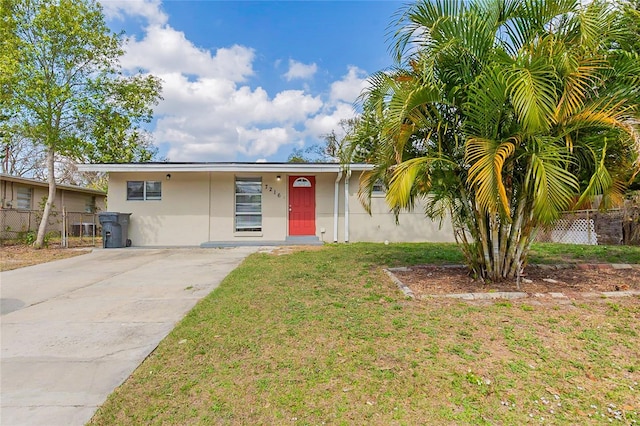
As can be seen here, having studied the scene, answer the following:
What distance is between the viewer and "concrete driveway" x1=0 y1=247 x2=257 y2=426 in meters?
2.39

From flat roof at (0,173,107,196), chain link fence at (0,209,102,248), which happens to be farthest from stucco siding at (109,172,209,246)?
flat roof at (0,173,107,196)

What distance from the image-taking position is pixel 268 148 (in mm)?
23531

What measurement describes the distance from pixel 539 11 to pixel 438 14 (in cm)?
121

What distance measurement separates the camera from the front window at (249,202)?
1154cm

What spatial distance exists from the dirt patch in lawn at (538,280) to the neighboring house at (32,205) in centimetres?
1198

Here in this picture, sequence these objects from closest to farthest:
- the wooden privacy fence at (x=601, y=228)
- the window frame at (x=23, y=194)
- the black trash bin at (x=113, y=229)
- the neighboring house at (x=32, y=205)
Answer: the wooden privacy fence at (x=601, y=228) < the black trash bin at (x=113, y=229) < the neighboring house at (x=32, y=205) < the window frame at (x=23, y=194)

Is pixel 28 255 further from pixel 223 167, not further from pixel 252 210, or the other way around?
pixel 252 210

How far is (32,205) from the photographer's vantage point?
15.6 meters

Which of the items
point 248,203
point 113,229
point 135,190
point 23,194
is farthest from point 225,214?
point 23,194

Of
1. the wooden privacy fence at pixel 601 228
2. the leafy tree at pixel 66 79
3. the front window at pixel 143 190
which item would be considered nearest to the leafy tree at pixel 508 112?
the wooden privacy fence at pixel 601 228

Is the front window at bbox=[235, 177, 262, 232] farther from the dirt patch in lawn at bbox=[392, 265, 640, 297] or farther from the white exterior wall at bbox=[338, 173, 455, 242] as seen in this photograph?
the dirt patch in lawn at bbox=[392, 265, 640, 297]

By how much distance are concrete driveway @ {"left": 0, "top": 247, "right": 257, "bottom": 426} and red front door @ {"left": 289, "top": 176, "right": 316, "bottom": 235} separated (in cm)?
409

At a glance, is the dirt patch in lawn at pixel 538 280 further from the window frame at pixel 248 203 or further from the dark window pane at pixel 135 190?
the dark window pane at pixel 135 190

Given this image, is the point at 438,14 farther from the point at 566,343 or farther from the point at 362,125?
the point at 566,343
